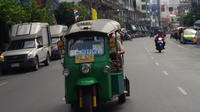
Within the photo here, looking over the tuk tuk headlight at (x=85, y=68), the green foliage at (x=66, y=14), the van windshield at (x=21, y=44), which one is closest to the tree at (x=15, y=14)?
the van windshield at (x=21, y=44)

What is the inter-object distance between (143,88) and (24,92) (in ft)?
13.1

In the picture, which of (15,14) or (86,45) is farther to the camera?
(15,14)

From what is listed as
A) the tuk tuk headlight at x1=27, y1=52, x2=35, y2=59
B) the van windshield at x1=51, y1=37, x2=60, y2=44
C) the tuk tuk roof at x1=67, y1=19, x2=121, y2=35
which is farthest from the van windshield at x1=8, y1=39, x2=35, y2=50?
the tuk tuk roof at x1=67, y1=19, x2=121, y2=35

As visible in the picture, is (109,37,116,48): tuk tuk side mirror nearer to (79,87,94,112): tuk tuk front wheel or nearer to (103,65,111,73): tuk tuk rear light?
(103,65,111,73): tuk tuk rear light

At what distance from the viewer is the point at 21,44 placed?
28.8 metres

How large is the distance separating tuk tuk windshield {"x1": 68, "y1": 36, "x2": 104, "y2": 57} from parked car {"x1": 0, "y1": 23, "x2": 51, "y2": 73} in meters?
16.0

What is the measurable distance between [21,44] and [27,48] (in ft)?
2.05

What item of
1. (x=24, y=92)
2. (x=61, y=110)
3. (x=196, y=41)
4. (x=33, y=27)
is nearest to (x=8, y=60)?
(x=33, y=27)

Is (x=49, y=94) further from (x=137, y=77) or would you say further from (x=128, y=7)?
(x=128, y=7)

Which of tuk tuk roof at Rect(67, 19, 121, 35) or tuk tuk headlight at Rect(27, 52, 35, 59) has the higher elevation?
tuk tuk roof at Rect(67, 19, 121, 35)

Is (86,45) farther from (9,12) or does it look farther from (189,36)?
(189,36)

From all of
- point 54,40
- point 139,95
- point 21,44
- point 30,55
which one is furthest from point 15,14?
point 139,95

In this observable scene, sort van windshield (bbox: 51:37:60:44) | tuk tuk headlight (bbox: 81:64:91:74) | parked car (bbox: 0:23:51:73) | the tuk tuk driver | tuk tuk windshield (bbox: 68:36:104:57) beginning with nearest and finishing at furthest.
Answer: tuk tuk headlight (bbox: 81:64:91:74), tuk tuk windshield (bbox: 68:36:104:57), the tuk tuk driver, parked car (bbox: 0:23:51:73), van windshield (bbox: 51:37:60:44)

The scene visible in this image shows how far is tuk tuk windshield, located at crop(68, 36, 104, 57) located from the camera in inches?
428
